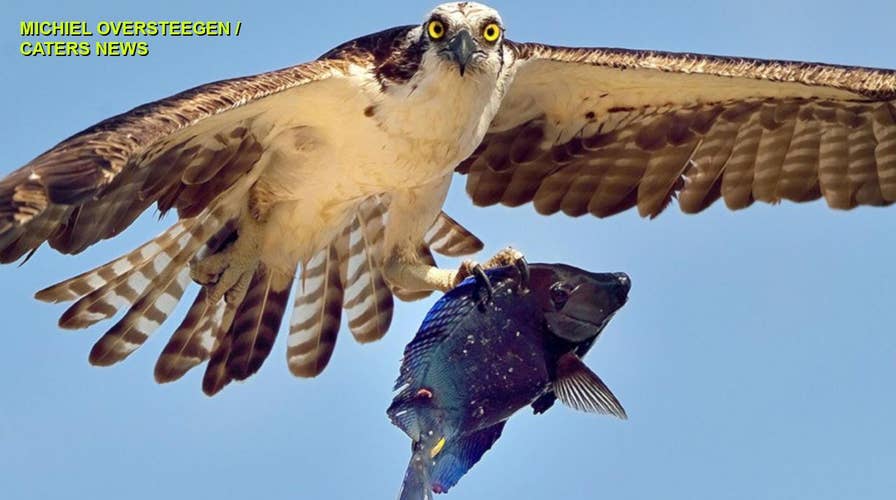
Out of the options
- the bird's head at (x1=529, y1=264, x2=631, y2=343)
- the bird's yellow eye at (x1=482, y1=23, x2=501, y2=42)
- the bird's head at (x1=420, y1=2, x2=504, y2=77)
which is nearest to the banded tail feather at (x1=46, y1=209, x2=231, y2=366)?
the bird's head at (x1=420, y1=2, x2=504, y2=77)

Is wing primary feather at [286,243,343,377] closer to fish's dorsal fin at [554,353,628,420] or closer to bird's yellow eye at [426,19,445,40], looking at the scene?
bird's yellow eye at [426,19,445,40]

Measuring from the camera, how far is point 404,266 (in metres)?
12.0

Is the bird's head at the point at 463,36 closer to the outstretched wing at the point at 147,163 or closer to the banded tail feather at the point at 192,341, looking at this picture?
the outstretched wing at the point at 147,163

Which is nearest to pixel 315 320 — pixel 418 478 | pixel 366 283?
A: pixel 366 283

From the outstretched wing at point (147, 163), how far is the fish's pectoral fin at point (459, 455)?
1.92 metres

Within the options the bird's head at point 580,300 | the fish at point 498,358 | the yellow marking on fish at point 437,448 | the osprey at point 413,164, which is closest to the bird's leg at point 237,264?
the osprey at point 413,164

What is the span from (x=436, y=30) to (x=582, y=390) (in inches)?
96.5

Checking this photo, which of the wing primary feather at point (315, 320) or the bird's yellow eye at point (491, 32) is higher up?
the bird's yellow eye at point (491, 32)

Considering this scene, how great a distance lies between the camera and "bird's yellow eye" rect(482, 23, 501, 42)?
34.5 ft

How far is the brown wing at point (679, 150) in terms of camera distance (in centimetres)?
1173

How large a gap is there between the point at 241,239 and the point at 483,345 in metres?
3.06

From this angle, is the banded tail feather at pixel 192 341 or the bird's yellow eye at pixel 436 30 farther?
the banded tail feather at pixel 192 341

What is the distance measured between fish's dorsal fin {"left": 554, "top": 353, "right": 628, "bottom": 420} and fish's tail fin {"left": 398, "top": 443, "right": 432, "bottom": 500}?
2.28 feet

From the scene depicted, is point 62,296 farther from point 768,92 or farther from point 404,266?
point 768,92
